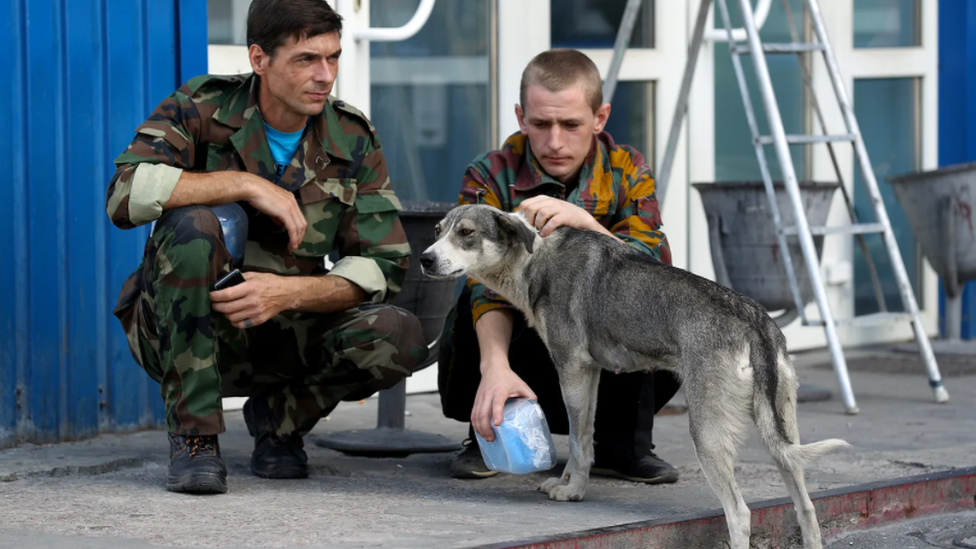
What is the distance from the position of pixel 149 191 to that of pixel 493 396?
119 cm

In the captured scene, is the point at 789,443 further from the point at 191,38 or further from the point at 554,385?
the point at 191,38

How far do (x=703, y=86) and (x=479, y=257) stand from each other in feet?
11.8

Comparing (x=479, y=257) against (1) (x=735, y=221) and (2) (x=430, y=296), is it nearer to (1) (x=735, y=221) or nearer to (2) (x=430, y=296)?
(2) (x=430, y=296)

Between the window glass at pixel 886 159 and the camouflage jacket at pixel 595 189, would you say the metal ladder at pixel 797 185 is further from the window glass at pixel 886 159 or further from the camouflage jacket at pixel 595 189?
the camouflage jacket at pixel 595 189

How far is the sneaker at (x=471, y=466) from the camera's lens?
4465 millimetres

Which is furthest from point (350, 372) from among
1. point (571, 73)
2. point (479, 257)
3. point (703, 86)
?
point (703, 86)

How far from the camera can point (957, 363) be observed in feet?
24.1

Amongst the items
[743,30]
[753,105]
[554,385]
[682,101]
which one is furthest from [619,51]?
[554,385]

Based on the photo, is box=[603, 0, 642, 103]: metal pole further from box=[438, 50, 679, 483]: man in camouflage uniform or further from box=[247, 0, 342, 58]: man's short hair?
box=[247, 0, 342, 58]: man's short hair

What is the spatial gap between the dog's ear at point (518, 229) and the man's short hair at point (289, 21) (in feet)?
2.78

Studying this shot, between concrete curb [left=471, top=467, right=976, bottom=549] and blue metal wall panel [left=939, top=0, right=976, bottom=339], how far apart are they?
405 cm

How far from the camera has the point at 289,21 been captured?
4.17 meters

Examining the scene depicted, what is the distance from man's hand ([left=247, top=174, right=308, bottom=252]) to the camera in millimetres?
4094

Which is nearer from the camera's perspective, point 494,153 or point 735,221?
point 494,153
